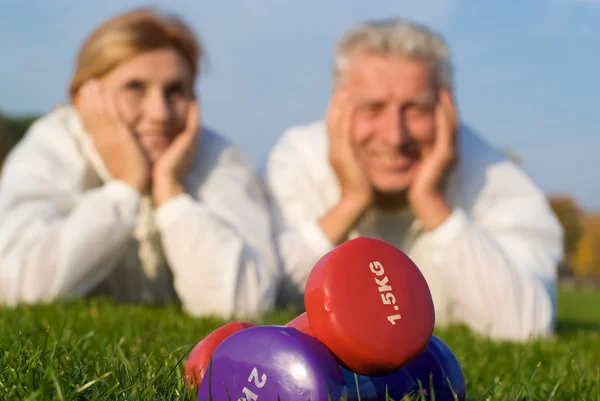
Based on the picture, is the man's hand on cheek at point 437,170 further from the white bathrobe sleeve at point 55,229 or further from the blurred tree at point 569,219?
the blurred tree at point 569,219

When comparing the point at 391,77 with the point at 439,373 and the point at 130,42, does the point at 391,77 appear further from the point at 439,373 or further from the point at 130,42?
the point at 439,373

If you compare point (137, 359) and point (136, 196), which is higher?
point (137, 359)

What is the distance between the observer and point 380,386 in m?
1.20

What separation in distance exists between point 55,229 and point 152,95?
2.94ft

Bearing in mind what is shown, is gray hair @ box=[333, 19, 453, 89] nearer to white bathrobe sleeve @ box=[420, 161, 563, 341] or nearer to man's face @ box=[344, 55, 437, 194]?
man's face @ box=[344, 55, 437, 194]

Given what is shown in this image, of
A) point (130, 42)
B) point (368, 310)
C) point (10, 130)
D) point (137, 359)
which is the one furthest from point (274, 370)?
point (10, 130)

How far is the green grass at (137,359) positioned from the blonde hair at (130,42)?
53.6 inches

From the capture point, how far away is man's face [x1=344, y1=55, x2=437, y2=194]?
11.7ft

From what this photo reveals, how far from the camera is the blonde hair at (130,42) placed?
11.8 feet

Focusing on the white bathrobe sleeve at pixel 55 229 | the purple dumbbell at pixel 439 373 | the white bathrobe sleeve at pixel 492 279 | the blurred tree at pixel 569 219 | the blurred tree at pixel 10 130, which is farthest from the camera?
the blurred tree at pixel 569 219

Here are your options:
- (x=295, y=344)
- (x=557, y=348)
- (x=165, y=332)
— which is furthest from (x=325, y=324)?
(x=557, y=348)

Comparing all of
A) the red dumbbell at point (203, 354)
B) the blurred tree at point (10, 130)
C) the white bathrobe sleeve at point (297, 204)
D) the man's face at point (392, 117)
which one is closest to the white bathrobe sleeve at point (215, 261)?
the white bathrobe sleeve at point (297, 204)

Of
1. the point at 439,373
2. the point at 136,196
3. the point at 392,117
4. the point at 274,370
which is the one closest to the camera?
the point at 274,370

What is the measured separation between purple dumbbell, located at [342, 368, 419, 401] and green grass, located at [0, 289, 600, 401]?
0.16 meters
